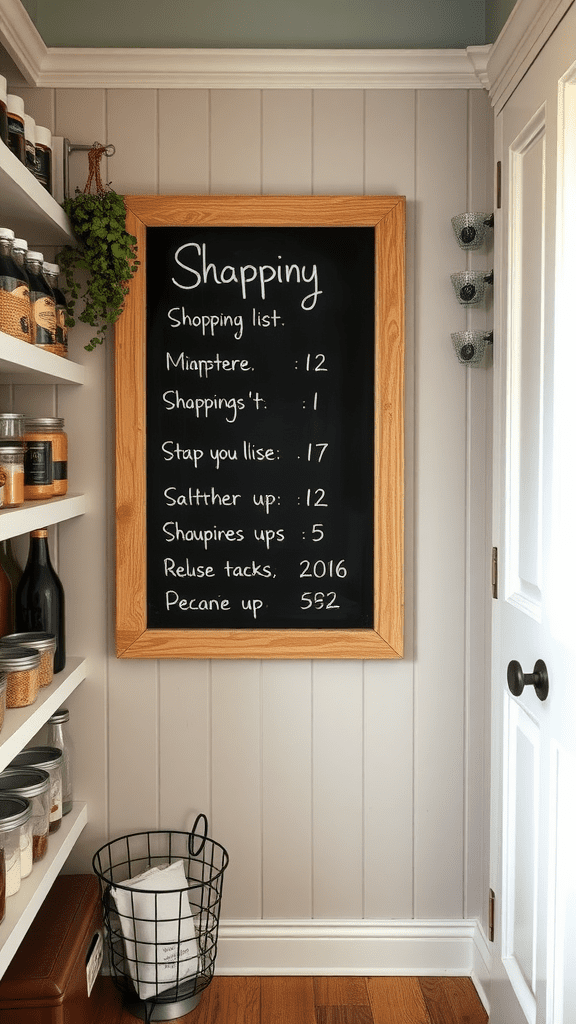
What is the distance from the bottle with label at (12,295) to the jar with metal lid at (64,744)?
940 mm

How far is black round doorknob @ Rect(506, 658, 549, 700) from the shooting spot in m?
1.42

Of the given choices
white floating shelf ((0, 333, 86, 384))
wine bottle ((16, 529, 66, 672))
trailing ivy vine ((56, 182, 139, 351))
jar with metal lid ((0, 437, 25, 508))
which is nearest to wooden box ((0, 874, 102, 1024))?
wine bottle ((16, 529, 66, 672))

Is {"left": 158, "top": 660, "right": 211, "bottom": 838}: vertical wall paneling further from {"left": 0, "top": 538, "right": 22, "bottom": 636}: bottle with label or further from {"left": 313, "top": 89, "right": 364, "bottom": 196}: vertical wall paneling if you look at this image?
{"left": 313, "top": 89, "right": 364, "bottom": 196}: vertical wall paneling

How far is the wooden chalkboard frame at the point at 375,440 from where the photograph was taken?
1.93 metres

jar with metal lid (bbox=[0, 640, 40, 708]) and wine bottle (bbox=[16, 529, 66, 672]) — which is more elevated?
wine bottle (bbox=[16, 529, 66, 672])

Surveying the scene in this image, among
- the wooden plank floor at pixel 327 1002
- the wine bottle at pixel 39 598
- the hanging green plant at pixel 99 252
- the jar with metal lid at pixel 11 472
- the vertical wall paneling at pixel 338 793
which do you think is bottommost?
the wooden plank floor at pixel 327 1002

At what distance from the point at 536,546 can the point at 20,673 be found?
3.31 feet

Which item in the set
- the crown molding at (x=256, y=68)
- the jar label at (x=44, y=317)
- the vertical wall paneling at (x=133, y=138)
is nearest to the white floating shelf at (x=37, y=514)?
the jar label at (x=44, y=317)

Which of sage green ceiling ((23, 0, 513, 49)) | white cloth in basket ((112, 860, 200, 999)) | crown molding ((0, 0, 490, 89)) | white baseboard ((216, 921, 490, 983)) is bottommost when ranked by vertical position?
white baseboard ((216, 921, 490, 983))

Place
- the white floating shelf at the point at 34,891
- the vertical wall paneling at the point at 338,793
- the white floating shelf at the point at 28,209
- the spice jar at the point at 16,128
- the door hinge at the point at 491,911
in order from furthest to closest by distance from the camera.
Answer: the vertical wall paneling at the point at 338,793 < the door hinge at the point at 491,911 < the spice jar at the point at 16,128 < the white floating shelf at the point at 28,209 < the white floating shelf at the point at 34,891

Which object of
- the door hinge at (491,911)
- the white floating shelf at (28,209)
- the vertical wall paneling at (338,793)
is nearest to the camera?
the white floating shelf at (28,209)

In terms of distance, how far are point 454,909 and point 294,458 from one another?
48.4 inches

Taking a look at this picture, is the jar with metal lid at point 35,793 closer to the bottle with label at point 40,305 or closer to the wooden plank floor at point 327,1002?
the wooden plank floor at point 327,1002

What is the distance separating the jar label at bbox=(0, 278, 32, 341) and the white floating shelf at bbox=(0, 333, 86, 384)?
25mm
